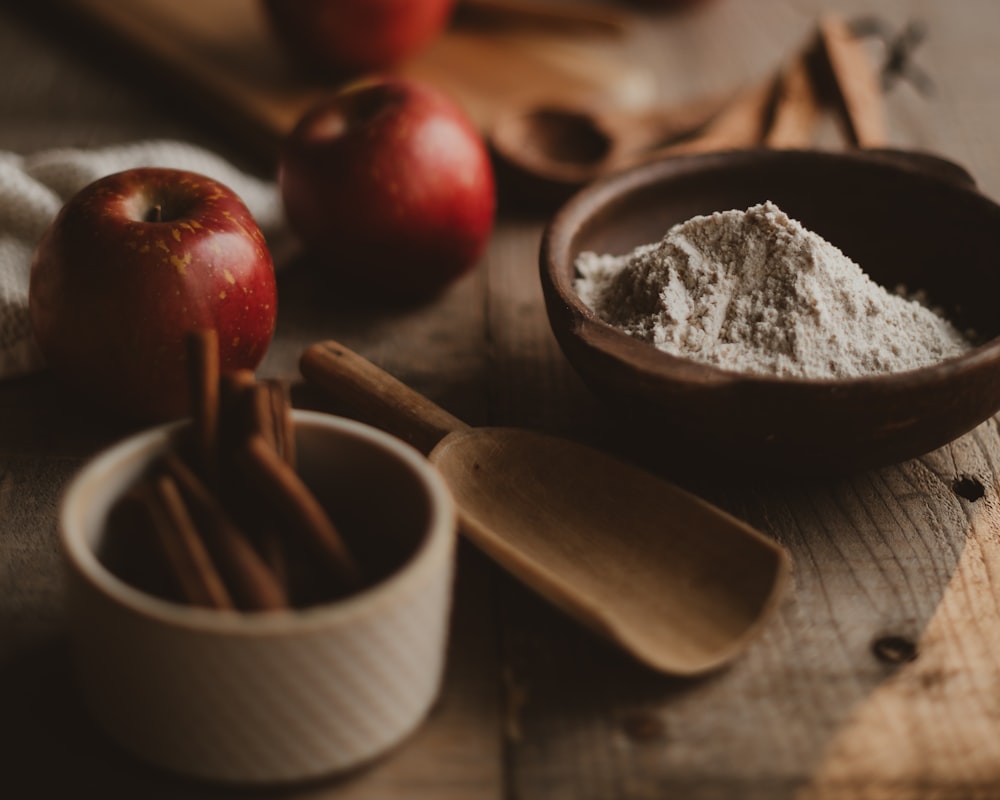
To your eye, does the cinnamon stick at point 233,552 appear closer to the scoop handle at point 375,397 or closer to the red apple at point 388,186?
the scoop handle at point 375,397

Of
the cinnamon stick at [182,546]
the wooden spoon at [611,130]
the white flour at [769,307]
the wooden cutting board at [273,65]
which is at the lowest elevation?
the wooden cutting board at [273,65]

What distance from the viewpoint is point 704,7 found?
1.62 m

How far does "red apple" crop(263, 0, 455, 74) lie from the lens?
4.01ft

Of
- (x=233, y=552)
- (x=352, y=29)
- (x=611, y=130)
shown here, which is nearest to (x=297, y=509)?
(x=233, y=552)

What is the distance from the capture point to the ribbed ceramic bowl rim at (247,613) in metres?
0.48

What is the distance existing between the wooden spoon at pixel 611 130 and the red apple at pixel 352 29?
0.17m

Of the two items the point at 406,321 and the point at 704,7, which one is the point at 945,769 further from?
the point at 704,7

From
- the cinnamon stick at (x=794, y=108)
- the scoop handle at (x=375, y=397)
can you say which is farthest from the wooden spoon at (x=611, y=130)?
the scoop handle at (x=375, y=397)

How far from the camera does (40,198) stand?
0.89m

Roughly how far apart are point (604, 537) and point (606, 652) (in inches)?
3.0

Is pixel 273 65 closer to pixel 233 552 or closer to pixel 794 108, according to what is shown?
pixel 794 108

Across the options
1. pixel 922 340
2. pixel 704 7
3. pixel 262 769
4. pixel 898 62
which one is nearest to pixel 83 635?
pixel 262 769

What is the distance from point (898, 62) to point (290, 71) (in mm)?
711

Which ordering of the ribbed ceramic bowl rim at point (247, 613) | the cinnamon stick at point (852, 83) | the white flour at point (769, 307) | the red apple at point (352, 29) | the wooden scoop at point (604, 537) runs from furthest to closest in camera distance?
the red apple at point (352, 29) < the cinnamon stick at point (852, 83) < the white flour at point (769, 307) < the wooden scoop at point (604, 537) < the ribbed ceramic bowl rim at point (247, 613)
